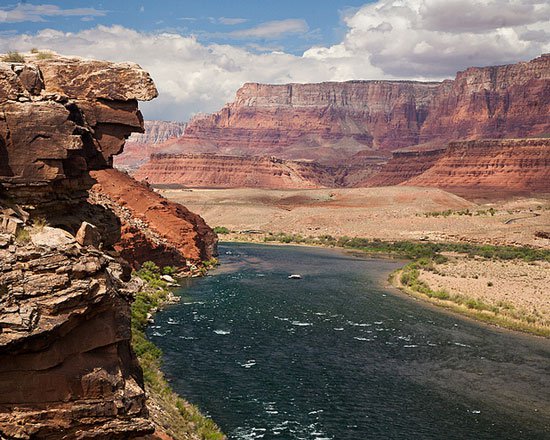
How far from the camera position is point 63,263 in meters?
11.2

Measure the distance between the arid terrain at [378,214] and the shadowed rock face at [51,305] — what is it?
77.6 meters

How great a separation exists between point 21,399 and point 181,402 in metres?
11.0

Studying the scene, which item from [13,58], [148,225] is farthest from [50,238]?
[148,225]

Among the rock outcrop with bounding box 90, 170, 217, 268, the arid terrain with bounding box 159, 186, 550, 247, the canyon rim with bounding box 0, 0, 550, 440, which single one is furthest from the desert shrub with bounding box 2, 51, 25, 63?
the arid terrain with bounding box 159, 186, 550, 247

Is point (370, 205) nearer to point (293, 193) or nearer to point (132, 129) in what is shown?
point (293, 193)

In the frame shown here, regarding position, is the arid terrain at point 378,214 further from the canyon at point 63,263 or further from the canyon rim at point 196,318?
the canyon at point 63,263

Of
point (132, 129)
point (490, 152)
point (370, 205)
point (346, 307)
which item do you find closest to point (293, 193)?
point (370, 205)

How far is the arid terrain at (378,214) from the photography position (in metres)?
92.5

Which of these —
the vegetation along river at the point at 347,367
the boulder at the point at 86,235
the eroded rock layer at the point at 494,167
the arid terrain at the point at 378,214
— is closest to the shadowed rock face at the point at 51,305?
the boulder at the point at 86,235

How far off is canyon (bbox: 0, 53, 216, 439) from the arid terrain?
75.1 metres

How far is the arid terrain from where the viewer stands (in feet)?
303

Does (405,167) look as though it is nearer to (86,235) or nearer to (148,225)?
(148,225)

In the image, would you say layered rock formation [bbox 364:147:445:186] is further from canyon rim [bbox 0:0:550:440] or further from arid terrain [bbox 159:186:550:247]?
canyon rim [bbox 0:0:550:440]

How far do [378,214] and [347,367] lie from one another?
283ft
